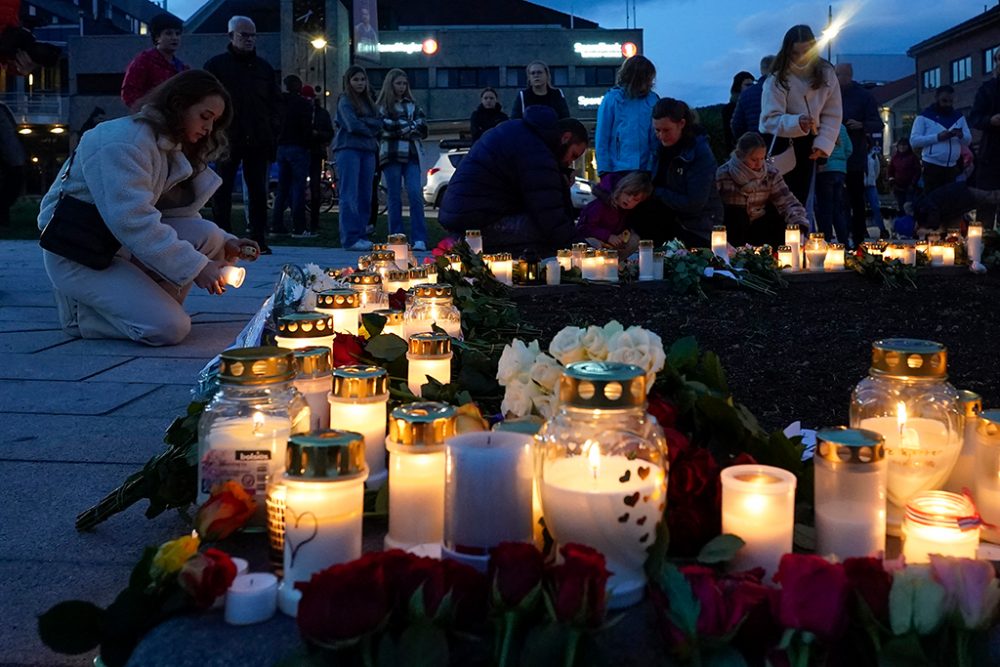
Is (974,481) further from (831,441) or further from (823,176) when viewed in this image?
(823,176)

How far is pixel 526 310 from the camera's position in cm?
514

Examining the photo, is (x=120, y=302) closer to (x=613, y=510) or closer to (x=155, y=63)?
(x=155, y=63)

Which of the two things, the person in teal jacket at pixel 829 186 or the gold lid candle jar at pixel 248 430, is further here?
the person in teal jacket at pixel 829 186

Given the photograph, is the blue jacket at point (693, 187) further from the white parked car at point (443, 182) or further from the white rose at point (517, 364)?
the white parked car at point (443, 182)

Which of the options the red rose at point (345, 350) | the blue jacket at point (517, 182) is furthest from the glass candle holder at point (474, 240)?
the red rose at point (345, 350)

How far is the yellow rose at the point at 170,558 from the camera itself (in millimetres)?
1426

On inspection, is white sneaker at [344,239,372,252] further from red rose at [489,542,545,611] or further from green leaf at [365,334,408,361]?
red rose at [489,542,545,611]

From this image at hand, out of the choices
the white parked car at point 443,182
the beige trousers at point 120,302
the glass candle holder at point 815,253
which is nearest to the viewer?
the beige trousers at point 120,302

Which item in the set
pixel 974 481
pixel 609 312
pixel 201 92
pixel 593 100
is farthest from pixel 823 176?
pixel 593 100

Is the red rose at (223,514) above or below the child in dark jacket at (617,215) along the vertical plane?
below

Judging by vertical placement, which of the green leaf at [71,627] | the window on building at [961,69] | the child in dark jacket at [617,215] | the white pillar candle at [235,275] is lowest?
the green leaf at [71,627]

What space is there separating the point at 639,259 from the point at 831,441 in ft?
15.3

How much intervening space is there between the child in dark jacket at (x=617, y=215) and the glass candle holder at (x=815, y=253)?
46.1 inches

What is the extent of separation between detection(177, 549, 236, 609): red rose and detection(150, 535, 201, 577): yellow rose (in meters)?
0.02
